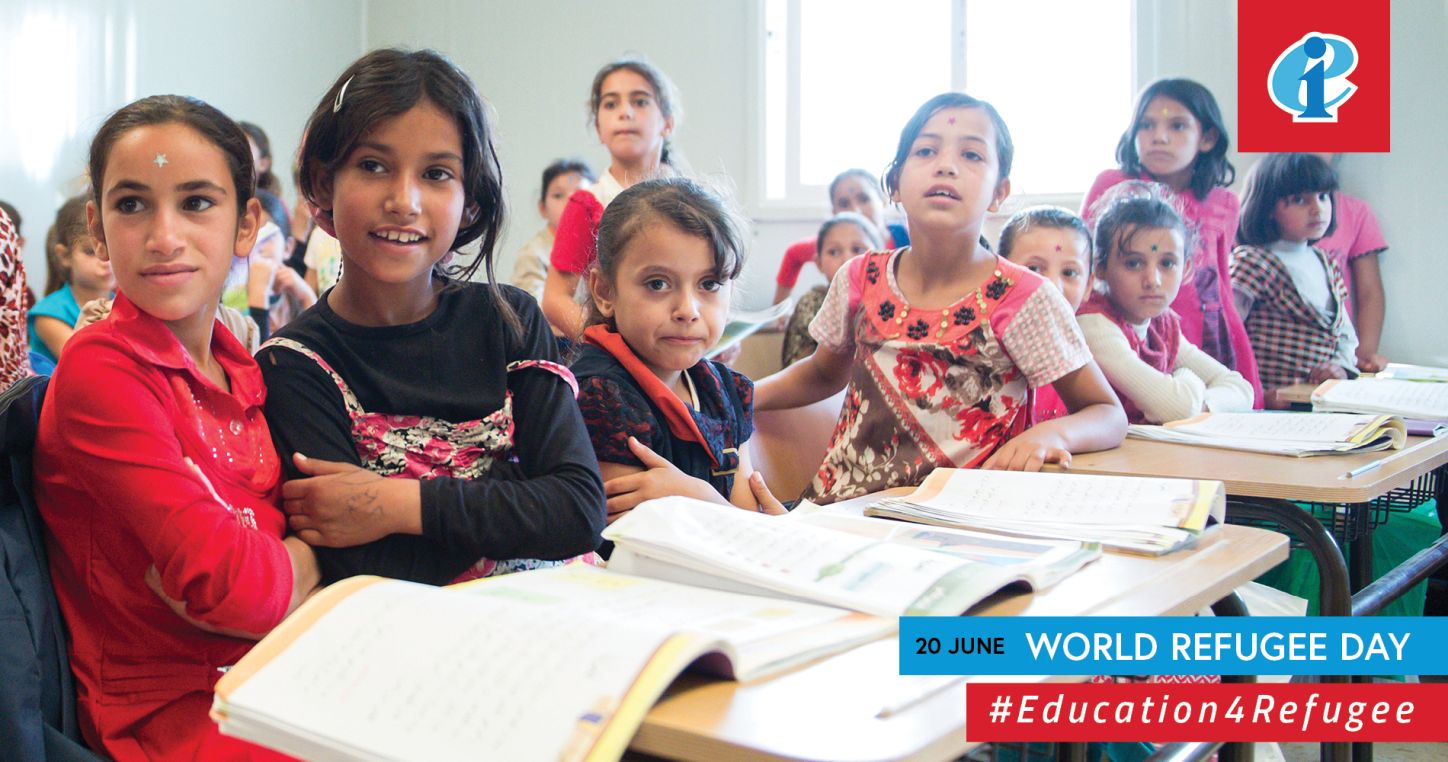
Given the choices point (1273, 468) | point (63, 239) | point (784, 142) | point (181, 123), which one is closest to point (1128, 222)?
point (1273, 468)

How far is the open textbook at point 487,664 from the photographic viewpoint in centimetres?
63

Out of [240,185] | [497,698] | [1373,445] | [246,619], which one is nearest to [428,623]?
[497,698]

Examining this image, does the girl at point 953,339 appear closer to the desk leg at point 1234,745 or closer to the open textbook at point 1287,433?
the open textbook at point 1287,433

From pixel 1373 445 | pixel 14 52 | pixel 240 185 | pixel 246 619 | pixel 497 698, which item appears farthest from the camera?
pixel 14 52

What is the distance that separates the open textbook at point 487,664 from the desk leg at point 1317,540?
3.07 ft

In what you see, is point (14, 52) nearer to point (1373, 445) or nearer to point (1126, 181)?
point (1126, 181)

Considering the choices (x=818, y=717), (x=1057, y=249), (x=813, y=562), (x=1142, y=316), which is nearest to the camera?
(x=818, y=717)

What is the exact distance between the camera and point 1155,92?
3.38m

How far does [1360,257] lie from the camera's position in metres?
4.64

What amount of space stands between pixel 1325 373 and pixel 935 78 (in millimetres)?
2842

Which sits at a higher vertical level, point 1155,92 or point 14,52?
point 14,52

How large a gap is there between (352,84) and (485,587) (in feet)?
1.97

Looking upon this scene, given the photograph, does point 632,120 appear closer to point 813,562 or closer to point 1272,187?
point 1272,187

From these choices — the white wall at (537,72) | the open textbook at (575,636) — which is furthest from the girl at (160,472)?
the white wall at (537,72)
